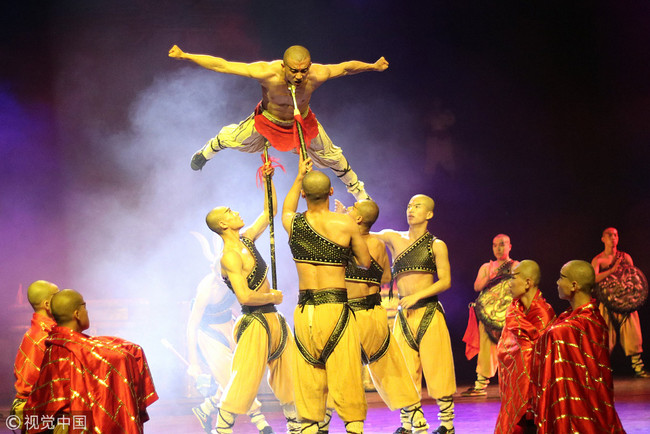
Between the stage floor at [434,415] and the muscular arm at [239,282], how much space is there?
1593 millimetres

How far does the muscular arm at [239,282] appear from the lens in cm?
487

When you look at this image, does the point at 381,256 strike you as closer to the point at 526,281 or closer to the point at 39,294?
the point at 526,281

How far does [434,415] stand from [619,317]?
3153mm

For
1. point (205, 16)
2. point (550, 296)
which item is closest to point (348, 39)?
point (205, 16)

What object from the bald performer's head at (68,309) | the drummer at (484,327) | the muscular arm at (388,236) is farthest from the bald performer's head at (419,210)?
the bald performer's head at (68,309)

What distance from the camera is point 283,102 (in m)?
5.17

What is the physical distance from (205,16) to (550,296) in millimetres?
5785

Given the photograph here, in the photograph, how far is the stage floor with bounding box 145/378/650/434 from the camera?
223 inches

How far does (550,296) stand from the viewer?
30.3 feet

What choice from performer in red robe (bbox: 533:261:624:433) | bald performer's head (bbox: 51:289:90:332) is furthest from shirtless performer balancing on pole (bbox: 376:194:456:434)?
bald performer's head (bbox: 51:289:90:332)

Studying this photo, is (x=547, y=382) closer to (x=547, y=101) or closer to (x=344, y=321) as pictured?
(x=344, y=321)

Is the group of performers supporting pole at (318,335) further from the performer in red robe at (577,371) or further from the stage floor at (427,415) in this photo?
the stage floor at (427,415)

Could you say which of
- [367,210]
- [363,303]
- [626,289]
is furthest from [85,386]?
[626,289]

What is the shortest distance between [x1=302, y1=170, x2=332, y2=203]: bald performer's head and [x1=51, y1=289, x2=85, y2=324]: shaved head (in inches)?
53.4
